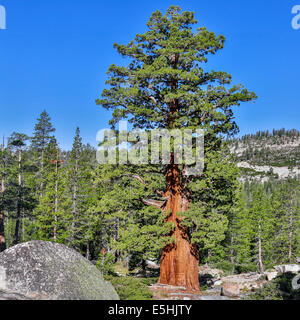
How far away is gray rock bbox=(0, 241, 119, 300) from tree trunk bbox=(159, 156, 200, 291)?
246 inches

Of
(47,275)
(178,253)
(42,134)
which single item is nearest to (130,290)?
(178,253)

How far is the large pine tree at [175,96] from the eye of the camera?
13.8 m

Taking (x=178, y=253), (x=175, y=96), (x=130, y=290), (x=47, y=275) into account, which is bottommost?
(x=130, y=290)

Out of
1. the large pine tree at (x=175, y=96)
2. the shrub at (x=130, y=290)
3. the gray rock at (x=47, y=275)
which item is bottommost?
the shrub at (x=130, y=290)

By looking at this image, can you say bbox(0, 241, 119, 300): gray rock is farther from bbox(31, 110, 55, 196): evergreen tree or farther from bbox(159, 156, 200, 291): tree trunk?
bbox(31, 110, 55, 196): evergreen tree

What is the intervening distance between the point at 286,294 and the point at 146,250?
5779mm

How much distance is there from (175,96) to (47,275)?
8.74m

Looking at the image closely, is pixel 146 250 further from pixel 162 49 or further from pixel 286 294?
pixel 162 49

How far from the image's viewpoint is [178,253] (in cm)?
1398

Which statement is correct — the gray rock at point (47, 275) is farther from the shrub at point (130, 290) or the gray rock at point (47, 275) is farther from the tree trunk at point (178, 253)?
the tree trunk at point (178, 253)

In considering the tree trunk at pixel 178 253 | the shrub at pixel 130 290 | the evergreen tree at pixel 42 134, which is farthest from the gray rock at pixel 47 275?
the evergreen tree at pixel 42 134

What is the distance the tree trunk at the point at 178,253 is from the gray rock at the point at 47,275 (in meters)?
6.26

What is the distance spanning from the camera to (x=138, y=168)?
15.3 metres

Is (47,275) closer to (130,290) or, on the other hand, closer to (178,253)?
(130,290)
